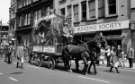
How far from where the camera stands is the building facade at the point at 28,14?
37.7 meters

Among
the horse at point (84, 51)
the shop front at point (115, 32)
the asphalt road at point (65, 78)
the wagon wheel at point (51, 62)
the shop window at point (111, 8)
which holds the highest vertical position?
the shop window at point (111, 8)

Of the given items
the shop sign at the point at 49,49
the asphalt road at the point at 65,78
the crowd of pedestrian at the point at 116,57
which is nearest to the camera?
the asphalt road at the point at 65,78

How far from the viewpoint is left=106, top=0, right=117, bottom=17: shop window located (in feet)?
77.2

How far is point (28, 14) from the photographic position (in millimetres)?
45094

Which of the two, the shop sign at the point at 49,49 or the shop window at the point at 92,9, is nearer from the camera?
the shop sign at the point at 49,49

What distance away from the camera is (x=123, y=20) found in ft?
71.7

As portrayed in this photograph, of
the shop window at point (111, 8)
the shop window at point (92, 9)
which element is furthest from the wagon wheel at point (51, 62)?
the shop window at point (92, 9)

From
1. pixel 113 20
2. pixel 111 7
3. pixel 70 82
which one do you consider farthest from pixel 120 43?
pixel 70 82

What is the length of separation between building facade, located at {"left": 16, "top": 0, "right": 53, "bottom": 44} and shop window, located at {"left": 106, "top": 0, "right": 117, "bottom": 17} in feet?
43.7

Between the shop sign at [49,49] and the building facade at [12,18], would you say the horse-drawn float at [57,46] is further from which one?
the building facade at [12,18]

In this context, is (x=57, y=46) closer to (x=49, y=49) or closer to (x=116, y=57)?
(x=49, y=49)

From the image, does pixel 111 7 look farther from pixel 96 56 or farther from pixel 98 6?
pixel 96 56

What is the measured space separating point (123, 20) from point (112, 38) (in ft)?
8.05

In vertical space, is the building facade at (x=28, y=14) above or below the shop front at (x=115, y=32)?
above
